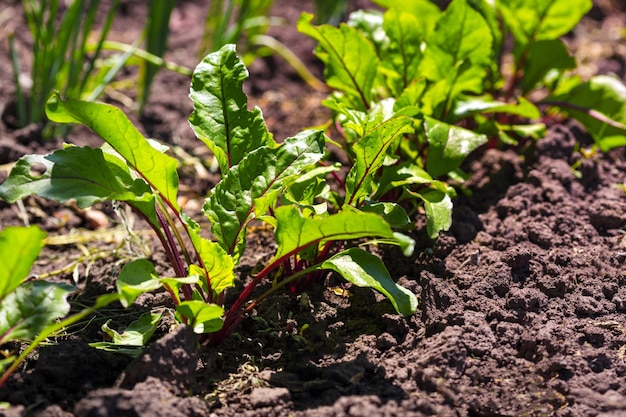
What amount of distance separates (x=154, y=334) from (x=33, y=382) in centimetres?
30

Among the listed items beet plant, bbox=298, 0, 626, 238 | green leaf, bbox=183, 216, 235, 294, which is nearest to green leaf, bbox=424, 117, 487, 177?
beet plant, bbox=298, 0, 626, 238

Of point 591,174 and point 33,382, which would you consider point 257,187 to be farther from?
point 591,174

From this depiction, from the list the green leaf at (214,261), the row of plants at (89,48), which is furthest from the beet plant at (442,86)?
the row of plants at (89,48)

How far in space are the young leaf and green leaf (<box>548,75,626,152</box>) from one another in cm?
121

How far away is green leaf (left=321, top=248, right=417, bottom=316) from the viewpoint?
1.62m

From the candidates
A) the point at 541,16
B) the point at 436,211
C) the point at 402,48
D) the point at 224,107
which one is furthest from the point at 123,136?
the point at 541,16

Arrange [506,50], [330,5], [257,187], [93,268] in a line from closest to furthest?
[257,187]
[93,268]
[330,5]
[506,50]

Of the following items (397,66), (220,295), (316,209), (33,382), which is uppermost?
(397,66)

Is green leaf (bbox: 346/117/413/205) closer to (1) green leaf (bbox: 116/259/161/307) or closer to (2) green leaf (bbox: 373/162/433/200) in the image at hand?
(2) green leaf (bbox: 373/162/433/200)

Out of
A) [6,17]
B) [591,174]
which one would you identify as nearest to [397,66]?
[591,174]

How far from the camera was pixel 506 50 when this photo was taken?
3771 millimetres

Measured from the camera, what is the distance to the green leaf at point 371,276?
1.62 m

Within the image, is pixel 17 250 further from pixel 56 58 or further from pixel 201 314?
pixel 56 58

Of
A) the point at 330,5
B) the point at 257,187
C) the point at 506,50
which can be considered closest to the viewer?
the point at 257,187
